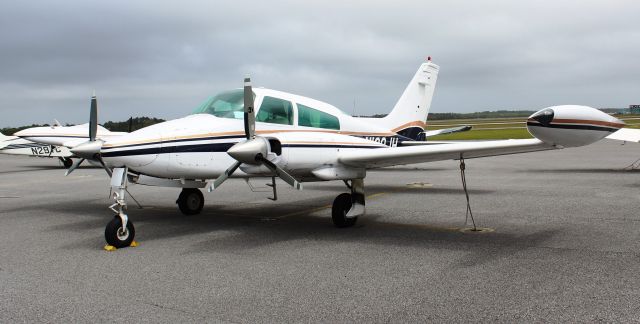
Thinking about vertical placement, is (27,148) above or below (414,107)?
below

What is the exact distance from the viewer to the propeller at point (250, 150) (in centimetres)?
738

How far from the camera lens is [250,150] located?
738cm

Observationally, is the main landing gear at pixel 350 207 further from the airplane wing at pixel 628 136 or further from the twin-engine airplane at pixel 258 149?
the airplane wing at pixel 628 136

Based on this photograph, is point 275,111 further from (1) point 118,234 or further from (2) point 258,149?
(1) point 118,234

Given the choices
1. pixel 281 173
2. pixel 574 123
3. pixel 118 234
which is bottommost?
pixel 118 234

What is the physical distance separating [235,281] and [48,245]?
4175 mm

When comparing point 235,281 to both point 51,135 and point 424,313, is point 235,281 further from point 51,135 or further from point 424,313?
point 51,135

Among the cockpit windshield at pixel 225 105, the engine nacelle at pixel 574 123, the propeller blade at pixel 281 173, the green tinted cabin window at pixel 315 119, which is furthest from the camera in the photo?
the green tinted cabin window at pixel 315 119

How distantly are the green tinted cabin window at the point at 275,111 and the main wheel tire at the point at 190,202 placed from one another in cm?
353

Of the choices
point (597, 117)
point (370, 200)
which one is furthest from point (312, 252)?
point (370, 200)

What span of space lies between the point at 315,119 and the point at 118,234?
4.17 metres

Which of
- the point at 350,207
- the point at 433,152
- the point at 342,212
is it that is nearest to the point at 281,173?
the point at 342,212

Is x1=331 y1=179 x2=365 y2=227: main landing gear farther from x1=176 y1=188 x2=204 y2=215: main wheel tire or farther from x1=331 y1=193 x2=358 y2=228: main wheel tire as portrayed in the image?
x1=176 y1=188 x2=204 y2=215: main wheel tire

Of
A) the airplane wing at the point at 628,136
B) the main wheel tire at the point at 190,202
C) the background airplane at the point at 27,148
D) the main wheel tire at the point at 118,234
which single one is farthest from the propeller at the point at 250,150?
the background airplane at the point at 27,148
